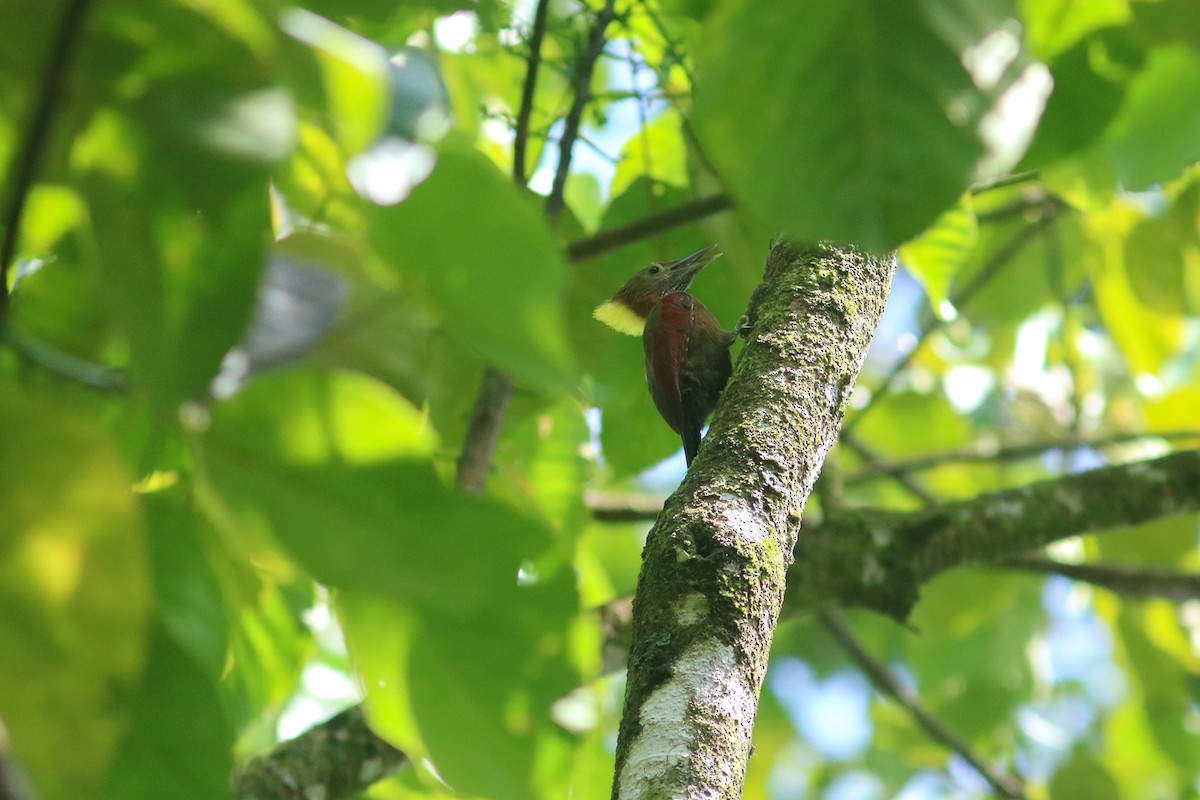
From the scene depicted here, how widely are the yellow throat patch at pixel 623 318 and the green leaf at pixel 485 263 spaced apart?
221 centimetres

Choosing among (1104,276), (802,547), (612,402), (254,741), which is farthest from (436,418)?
(1104,276)

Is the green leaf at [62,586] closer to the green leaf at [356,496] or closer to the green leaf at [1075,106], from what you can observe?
the green leaf at [356,496]

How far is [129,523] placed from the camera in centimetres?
71

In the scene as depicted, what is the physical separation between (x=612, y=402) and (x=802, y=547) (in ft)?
3.04

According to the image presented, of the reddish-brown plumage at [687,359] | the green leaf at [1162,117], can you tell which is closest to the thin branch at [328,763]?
the reddish-brown plumage at [687,359]

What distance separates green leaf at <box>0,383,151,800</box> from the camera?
70 centimetres

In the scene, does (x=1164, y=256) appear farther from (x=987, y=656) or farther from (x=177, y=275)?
(x=177, y=275)

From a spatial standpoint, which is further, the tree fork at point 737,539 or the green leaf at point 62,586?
the tree fork at point 737,539

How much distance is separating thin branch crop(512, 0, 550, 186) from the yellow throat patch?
558mm

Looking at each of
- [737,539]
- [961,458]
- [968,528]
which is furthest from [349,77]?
[961,458]

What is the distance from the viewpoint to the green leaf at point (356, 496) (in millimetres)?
785

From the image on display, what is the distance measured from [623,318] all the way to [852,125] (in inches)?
115

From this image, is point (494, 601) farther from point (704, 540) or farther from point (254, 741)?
point (254, 741)

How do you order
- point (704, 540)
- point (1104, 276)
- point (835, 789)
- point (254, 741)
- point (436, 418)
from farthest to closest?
point (835, 789) < point (1104, 276) < point (254, 741) < point (436, 418) < point (704, 540)
